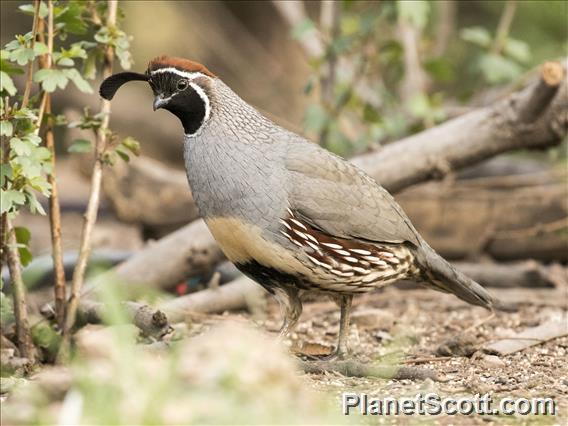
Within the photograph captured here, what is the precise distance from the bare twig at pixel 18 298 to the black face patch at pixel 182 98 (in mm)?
839

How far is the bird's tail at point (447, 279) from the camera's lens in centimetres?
449

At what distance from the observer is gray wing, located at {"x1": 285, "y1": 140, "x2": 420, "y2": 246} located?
4113 mm

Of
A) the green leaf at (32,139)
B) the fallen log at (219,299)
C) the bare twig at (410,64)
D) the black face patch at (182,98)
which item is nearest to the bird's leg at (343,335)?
the fallen log at (219,299)

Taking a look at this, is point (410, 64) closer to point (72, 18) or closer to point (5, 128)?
point (72, 18)

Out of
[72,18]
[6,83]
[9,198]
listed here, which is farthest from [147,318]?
[72,18]

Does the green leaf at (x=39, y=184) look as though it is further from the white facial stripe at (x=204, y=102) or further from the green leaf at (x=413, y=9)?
the green leaf at (x=413, y=9)

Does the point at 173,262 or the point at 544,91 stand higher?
the point at 544,91

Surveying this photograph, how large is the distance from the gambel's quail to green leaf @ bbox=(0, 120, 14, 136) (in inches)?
24.3

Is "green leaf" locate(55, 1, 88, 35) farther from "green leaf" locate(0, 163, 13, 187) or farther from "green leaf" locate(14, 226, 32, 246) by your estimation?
"green leaf" locate(14, 226, 32, 246)

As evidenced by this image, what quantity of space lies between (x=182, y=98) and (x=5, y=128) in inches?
32.0

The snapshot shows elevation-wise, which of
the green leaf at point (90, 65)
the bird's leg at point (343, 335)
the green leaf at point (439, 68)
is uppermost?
the green leaf at point (439, 68)

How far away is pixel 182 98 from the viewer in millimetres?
4164

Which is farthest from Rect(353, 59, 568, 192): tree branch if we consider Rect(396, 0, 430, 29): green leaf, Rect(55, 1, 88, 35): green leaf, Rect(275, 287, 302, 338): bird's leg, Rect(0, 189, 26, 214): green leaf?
Rect(0, 189, 26, 214): green leaf

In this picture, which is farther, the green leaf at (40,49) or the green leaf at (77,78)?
the green leaf at (77,78)
